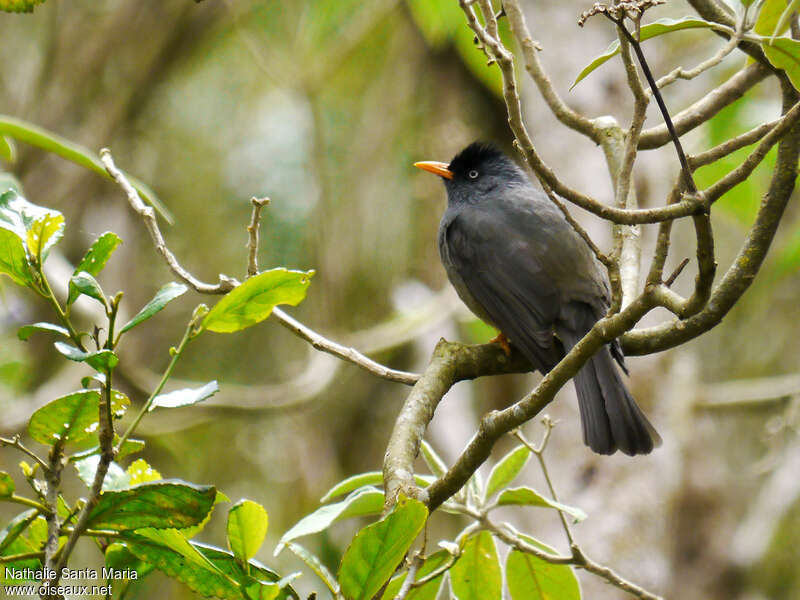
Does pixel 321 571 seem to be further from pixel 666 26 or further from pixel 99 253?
pixel 666 26

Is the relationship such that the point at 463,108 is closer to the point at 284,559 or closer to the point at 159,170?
the point at 159,170

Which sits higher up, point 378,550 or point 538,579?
point 378,550

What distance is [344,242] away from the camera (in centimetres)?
692

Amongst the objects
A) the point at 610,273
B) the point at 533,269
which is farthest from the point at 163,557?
the point at 533,269

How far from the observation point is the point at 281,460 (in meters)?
7.77

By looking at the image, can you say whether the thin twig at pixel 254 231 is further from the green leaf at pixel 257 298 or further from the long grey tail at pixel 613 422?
the long grey tail at pixel 613 422

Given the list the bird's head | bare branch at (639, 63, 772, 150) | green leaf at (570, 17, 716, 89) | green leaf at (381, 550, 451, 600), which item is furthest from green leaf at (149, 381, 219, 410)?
the bird's head

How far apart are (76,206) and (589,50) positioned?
3.61 metres

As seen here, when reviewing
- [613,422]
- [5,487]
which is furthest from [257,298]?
[613,422]

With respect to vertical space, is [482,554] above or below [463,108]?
below

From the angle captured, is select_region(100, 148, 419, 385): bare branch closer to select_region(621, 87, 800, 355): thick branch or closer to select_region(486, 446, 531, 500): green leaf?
select_region(486, 446, 531, 500): green leaf

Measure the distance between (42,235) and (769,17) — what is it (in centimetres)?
167

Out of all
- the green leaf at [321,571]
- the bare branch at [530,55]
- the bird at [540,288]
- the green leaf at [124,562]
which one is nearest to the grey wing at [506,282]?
the bird at [540,288]

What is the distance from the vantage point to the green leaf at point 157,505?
1.49m
